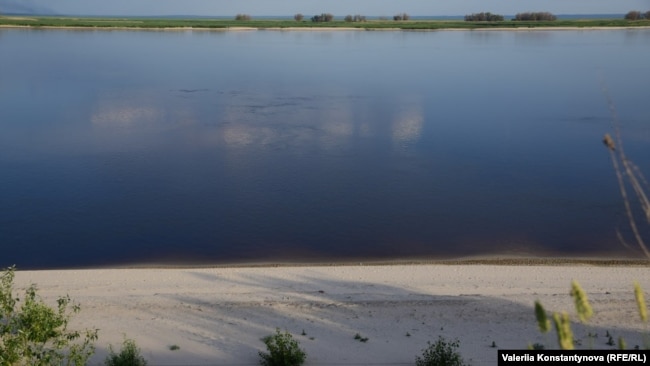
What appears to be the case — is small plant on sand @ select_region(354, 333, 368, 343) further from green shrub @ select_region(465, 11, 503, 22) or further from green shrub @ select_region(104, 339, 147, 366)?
green shrub @ select_region(465, 11, 503, 22)

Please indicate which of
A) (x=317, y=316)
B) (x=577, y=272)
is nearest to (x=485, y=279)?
(x=577, y=272)

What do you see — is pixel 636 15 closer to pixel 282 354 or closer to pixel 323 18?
pixel 323 18

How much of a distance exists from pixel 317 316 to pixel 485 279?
2.93 m

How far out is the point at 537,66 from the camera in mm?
36438

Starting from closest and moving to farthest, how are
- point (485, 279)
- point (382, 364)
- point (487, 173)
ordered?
point (382, 364) < point (485, 279) < point (487, 173)

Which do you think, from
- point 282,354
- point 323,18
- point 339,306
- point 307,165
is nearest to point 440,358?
point 282,354

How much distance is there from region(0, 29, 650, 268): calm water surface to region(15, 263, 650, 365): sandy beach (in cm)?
142

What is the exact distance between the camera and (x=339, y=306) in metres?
8.44

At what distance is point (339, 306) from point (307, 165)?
8.06 m

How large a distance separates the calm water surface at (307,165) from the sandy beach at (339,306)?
1420 millimetres

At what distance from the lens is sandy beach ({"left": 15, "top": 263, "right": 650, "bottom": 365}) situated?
7203 mm

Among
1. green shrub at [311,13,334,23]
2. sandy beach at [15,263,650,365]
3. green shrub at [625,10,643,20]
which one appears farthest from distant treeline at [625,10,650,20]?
sandy beach at [15,263,650,365]

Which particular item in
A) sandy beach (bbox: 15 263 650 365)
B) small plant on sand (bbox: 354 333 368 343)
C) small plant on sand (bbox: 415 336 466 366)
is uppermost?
sandy beach (bbox: 15 263 650 365)

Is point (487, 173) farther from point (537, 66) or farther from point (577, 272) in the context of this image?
point (537, 66)
